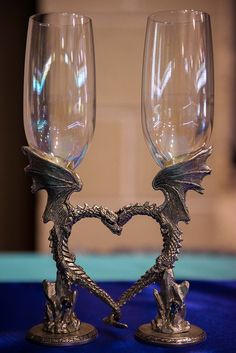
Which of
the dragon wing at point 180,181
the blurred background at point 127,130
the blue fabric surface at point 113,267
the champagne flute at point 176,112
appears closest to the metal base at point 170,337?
the champagne flute at point 176,112

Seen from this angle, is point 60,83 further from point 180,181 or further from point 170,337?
point 170,337

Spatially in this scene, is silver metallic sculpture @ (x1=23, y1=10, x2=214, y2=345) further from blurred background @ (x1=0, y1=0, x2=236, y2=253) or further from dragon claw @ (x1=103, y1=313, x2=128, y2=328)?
blurred background @ (x1=0, y1=0, x2=236, y2=253)

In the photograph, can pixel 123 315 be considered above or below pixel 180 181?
below

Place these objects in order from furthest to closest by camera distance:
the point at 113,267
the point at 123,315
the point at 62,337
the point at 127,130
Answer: the point at 127,130 < the point at 113,267 < the point at 123,315 < the point at 62,337

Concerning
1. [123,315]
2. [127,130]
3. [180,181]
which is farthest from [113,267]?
[127,130]

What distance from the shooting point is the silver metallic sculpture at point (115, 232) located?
781mm

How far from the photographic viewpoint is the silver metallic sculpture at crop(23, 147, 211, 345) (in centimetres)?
78

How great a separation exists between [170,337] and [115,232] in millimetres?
117

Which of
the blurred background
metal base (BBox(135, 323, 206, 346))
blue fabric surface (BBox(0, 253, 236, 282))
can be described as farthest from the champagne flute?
the blurred background

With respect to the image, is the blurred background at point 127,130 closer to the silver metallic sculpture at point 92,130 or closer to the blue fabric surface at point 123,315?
the blue fabric surface at point 123,315

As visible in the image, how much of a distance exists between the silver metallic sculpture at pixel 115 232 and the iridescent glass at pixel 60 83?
3cm

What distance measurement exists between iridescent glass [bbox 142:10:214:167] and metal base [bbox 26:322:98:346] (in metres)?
0.20

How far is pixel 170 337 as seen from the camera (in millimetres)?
761

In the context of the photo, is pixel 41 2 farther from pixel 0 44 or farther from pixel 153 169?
pixel 153 169
